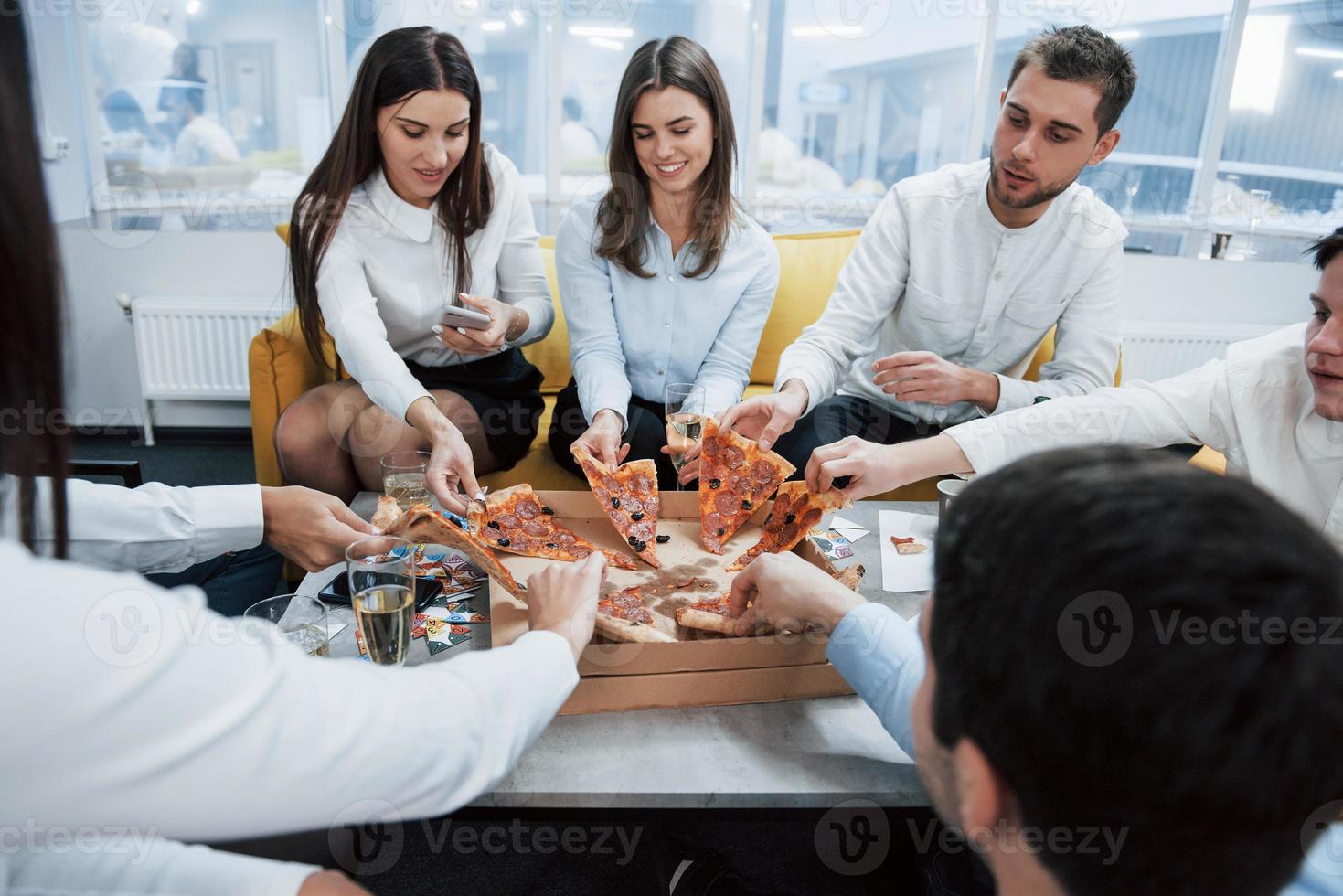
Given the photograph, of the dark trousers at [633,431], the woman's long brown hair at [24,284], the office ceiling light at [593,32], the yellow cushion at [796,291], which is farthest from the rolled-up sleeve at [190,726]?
the office ceiling light at [593,32]

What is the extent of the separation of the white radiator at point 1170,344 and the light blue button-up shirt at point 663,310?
7.50 ft

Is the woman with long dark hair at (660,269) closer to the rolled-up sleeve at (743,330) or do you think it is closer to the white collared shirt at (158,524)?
the rolled-up sleeve at (743,330)

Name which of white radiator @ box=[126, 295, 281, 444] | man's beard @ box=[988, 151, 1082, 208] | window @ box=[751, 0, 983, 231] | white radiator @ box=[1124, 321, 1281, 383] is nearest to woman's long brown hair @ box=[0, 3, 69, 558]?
man's beard @ box=[988, 151, 1082, 208]

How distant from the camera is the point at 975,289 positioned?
2611 millimetres

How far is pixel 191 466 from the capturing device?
391cm

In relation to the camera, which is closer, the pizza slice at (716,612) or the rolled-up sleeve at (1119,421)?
the pizza slice at (716,612)

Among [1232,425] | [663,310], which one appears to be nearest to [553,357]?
[663,310]

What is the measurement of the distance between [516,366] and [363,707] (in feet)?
7.12

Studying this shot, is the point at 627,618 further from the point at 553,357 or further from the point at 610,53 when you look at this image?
the point at 610,53

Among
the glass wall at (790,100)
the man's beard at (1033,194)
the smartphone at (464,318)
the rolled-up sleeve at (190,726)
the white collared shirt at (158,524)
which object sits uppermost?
the glass wall at (790,100)


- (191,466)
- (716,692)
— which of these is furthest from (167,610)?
(191,466)

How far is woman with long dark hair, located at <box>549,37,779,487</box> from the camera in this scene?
2.50 m

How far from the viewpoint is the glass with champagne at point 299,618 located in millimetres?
1316

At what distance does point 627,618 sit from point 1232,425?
4.33 feet
